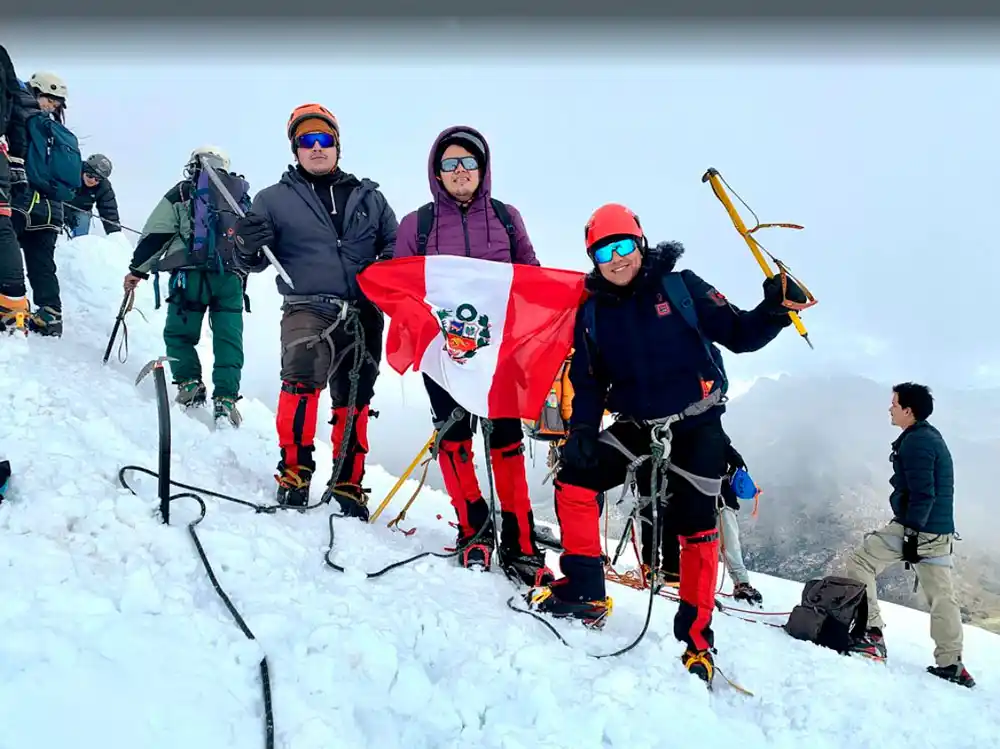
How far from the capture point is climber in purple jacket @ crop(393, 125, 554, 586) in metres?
4.57

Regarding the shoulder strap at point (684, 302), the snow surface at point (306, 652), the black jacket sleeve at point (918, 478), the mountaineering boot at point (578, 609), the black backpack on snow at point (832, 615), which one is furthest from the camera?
the black jacket sleeve at point (918, 478)

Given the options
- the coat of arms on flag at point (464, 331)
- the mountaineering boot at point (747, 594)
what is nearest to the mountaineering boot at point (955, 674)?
the mountaineering boot at point (747, 594)

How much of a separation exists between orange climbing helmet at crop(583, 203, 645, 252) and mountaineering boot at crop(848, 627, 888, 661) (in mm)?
4155

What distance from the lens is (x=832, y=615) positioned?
5281 millimetres

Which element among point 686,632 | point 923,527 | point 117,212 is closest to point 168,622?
point 686,632

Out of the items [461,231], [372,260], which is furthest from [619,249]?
[372,260]

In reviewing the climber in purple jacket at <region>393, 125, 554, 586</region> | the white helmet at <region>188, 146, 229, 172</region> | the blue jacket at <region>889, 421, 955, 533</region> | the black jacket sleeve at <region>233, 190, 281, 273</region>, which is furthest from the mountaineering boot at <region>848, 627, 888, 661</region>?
the white helmet at <region>188, 146, 229, 172</region>

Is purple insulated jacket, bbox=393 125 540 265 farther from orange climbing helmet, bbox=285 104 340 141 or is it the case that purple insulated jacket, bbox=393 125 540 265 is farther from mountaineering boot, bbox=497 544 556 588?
mountaineering boot, bbox=497 544 556 588

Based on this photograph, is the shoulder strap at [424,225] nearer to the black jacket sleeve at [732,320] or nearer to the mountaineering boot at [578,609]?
the black jacket sleeve at [732,320]

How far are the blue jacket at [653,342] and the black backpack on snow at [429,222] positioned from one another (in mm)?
1045

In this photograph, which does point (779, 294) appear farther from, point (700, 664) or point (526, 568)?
point (526, 568)

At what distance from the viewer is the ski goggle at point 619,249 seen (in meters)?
3.88

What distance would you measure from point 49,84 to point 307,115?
406 cm

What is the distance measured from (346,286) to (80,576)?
295 cm
